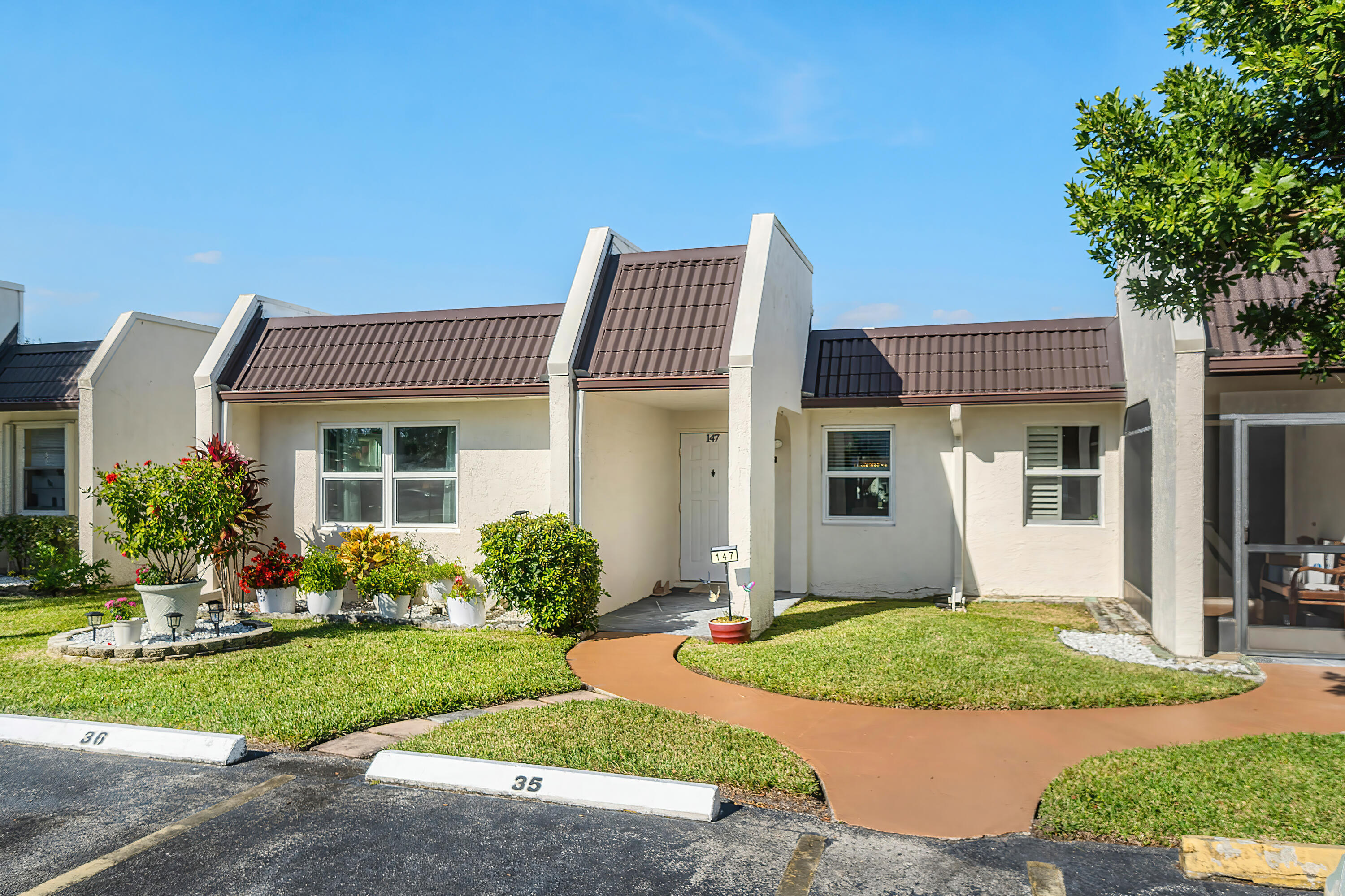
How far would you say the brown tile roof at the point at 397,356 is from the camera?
11109mm

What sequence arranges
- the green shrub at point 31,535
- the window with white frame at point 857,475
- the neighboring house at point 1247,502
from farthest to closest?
the green shrub at point 31,535
the window with white frame at point 857,475
the neighboring house at point 1247,502

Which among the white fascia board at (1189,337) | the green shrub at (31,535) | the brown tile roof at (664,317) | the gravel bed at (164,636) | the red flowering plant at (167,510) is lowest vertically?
the gravel bed at (164,636)

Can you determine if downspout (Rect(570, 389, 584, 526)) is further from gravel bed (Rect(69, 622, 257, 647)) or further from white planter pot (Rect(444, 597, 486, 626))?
gravel bed (Rect(69, 622, 257, 647))

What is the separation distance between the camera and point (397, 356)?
1170 centimetres

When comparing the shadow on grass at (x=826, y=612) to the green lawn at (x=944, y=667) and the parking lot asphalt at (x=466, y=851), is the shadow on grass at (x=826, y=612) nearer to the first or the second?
the green lawn at (x=944, y=667)

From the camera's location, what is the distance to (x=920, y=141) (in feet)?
39.9

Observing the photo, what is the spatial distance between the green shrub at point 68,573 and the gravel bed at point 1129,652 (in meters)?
14.1

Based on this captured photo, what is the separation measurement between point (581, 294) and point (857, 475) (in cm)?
493

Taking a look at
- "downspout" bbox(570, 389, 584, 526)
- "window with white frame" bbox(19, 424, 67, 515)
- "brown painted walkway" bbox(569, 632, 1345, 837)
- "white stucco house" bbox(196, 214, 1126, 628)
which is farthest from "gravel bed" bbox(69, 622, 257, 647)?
"window with white frame" bbox(19, 424, 67, 515)

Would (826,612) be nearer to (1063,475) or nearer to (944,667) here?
(944,667)

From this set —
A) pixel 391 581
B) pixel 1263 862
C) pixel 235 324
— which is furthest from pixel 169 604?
pixel 1263 862

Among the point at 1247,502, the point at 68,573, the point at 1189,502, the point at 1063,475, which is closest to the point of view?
the point at 1189,502

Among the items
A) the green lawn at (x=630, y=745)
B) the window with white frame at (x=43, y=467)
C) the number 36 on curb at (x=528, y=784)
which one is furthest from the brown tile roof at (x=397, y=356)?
the number 36 on curb at (x=528, y=784)

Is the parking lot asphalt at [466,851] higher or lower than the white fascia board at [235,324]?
lower
